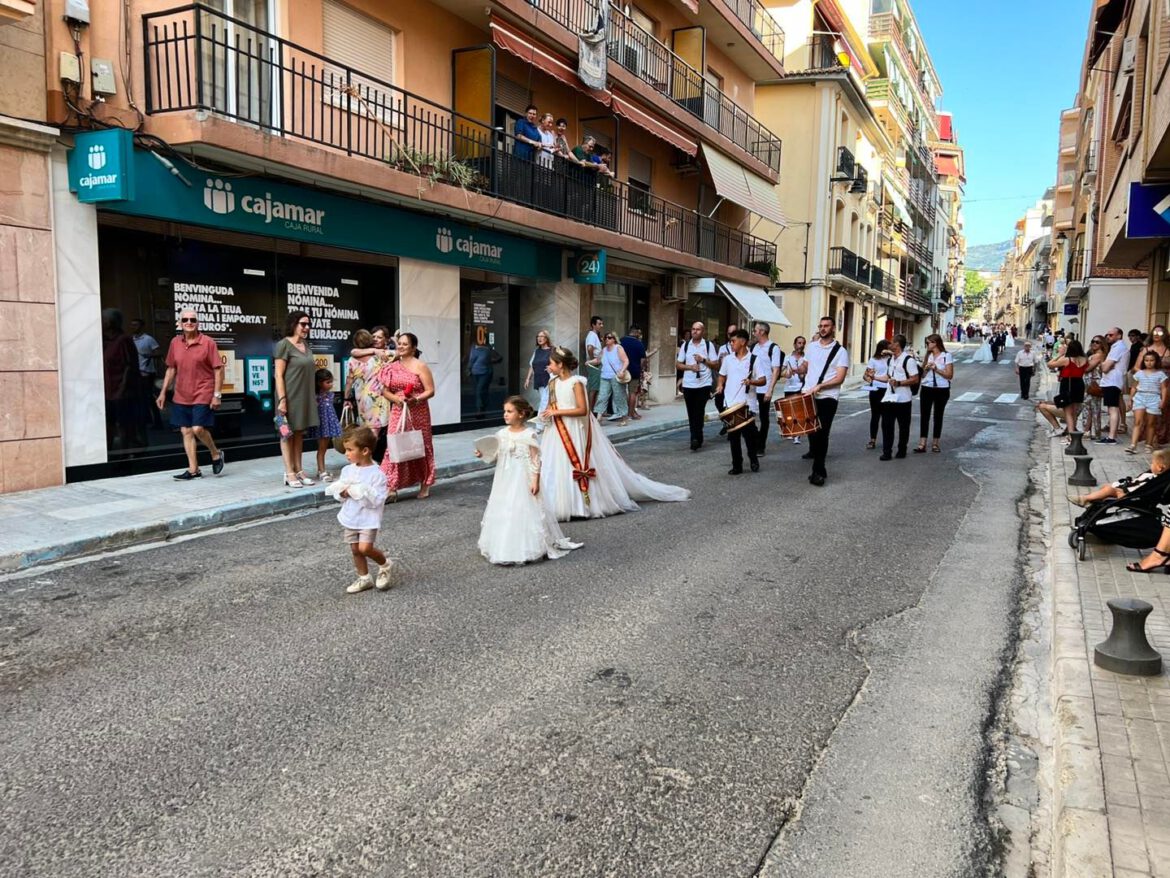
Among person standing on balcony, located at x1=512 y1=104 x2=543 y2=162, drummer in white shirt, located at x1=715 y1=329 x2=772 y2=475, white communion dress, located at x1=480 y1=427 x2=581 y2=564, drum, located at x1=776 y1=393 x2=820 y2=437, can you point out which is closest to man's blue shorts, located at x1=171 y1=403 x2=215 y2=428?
white communion dress, located at x1=480 y1=427 x2=581 y2=564

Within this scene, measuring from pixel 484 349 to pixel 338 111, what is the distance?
517cm

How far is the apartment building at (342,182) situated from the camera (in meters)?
9.13

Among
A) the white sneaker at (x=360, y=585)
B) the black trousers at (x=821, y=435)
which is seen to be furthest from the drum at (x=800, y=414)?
the white sneaker at (x=360, y=585)

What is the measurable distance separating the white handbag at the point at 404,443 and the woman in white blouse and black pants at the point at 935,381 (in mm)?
7253

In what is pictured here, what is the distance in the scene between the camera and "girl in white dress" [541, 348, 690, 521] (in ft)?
24.5

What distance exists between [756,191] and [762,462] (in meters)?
15.5

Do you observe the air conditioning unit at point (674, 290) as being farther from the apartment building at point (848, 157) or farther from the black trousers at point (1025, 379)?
the black trousers at point (1025, 379)

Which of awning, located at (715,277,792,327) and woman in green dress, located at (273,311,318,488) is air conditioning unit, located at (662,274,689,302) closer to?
awning, located at (715,277,792,327)

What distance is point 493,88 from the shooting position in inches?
556

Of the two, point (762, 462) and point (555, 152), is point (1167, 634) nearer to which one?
point (762, 462)

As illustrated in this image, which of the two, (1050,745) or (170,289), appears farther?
(170,289)

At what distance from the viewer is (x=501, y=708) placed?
3.79m

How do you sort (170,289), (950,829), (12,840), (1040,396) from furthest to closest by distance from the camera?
(1040,396) < (170,289) < (950,829) < (12,840)

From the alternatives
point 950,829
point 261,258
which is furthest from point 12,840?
point 261,258
